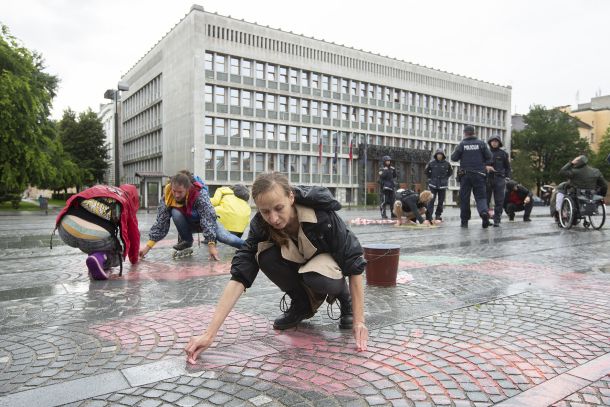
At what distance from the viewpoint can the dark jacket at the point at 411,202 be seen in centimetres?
1387

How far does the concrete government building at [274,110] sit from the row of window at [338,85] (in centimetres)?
12

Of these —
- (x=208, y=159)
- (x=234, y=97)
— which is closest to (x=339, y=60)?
(x=234, y=97)

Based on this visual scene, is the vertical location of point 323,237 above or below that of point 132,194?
below

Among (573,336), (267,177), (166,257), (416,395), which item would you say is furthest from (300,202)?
(166,257)

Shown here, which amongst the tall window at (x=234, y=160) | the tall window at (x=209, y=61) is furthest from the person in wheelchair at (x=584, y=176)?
the tall window at (x=209, y=61)

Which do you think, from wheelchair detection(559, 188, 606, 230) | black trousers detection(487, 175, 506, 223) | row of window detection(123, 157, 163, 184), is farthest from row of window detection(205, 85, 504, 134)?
wheelchair detection(559, 188, 606, 230)

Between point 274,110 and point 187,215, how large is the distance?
4716 cm

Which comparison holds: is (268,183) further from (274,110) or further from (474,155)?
(274,110)

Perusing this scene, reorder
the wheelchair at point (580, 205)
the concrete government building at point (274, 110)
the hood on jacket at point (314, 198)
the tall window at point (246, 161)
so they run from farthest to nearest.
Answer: the tall window at point (246, 161) < the concrete government building at point (274, 110) < the wheelchair at point (580, 205) < the hood on jacket at point (314, 198)

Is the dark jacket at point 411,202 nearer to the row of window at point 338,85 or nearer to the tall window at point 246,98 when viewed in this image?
the row of window at point 338,85

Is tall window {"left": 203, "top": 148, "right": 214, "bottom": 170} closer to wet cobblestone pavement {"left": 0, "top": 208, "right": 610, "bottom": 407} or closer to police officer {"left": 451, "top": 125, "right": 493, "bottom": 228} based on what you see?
police officer {"left": 451, "top": 125, "right": 493, "bottom": 228}

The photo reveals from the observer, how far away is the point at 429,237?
10.7 m

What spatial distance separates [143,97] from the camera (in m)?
62.8

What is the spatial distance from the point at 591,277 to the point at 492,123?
77.0m
